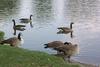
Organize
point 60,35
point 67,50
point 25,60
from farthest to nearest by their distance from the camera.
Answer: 1. point 60,35
2. point 67,50
3. point 25,60

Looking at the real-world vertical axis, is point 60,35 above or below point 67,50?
below

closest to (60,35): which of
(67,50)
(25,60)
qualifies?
(67,50)

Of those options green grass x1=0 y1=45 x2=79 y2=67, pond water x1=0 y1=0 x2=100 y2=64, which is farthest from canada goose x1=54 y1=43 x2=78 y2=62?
green grass x1=0 y1=45 x2=79 y2=67

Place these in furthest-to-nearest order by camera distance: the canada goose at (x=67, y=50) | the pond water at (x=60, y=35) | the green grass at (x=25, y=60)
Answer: the pond water at (x=60, y=35) < the canada goose at (x=67, y=50) < the green grass at (x=25, y=60)

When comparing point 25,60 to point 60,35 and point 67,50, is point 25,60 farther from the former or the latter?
point 60,35

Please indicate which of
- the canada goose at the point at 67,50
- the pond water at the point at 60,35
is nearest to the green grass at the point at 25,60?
the canada goose at the point at 67,50

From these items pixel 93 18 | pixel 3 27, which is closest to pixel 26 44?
pixel 3 27

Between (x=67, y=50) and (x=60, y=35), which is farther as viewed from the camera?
(x=60, y=35)

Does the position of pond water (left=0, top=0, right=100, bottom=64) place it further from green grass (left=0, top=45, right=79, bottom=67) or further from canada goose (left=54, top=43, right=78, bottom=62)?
green grass (left=0, top=45, right=79, bottom=67)

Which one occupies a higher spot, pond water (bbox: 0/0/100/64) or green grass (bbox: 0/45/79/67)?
green grass (bbox: 0/45/79/67)

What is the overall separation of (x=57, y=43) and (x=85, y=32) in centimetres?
1054

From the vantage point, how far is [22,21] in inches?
1596

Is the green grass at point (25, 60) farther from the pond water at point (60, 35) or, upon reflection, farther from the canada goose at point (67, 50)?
the pond water at point (60, 35)

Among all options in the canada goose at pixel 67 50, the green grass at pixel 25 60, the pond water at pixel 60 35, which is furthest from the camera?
the pond water at pixel 60 35
